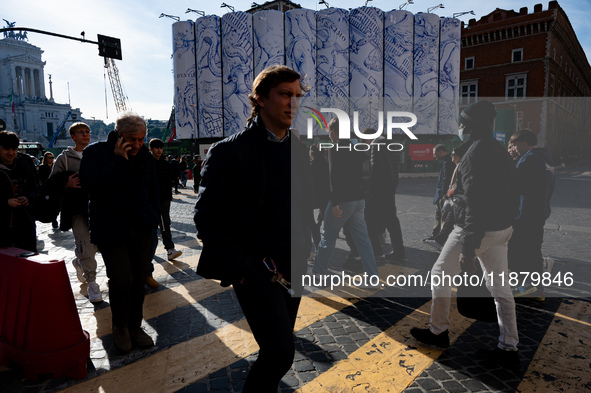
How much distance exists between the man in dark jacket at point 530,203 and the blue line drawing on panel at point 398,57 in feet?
101

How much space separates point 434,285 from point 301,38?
32.9 metres

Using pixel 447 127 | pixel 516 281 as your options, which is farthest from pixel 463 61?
pixel 516 281

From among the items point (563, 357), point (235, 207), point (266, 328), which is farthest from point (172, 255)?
point (563, 357)

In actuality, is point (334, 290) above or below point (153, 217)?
below

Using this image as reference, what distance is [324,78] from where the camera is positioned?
108ft

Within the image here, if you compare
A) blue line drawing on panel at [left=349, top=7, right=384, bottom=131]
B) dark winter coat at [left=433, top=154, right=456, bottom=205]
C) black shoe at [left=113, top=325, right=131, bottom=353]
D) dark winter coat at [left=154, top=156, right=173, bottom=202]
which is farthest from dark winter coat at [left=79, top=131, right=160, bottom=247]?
blue line drawing on panel at [left=349, top=7, right=384, bottom=131]

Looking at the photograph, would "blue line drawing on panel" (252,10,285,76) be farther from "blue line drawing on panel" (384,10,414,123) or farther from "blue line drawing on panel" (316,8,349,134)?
"blue line drawing on panel" (384,10,414,123)

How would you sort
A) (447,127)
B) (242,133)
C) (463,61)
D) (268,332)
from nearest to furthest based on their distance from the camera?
(268,332)
(242,133)
(447,127)
(463,61)

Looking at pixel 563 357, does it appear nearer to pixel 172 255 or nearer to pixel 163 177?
pixel 172 255

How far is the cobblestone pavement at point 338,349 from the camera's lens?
8.85 feet

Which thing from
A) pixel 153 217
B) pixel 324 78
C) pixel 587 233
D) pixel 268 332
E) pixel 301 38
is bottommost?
pixel 587 233

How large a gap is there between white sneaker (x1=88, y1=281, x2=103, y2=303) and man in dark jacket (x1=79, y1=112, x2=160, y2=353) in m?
1.30

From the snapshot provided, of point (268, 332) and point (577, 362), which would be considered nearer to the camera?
point (268, 332)

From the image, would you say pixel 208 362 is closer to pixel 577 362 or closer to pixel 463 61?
pixel 577 362
